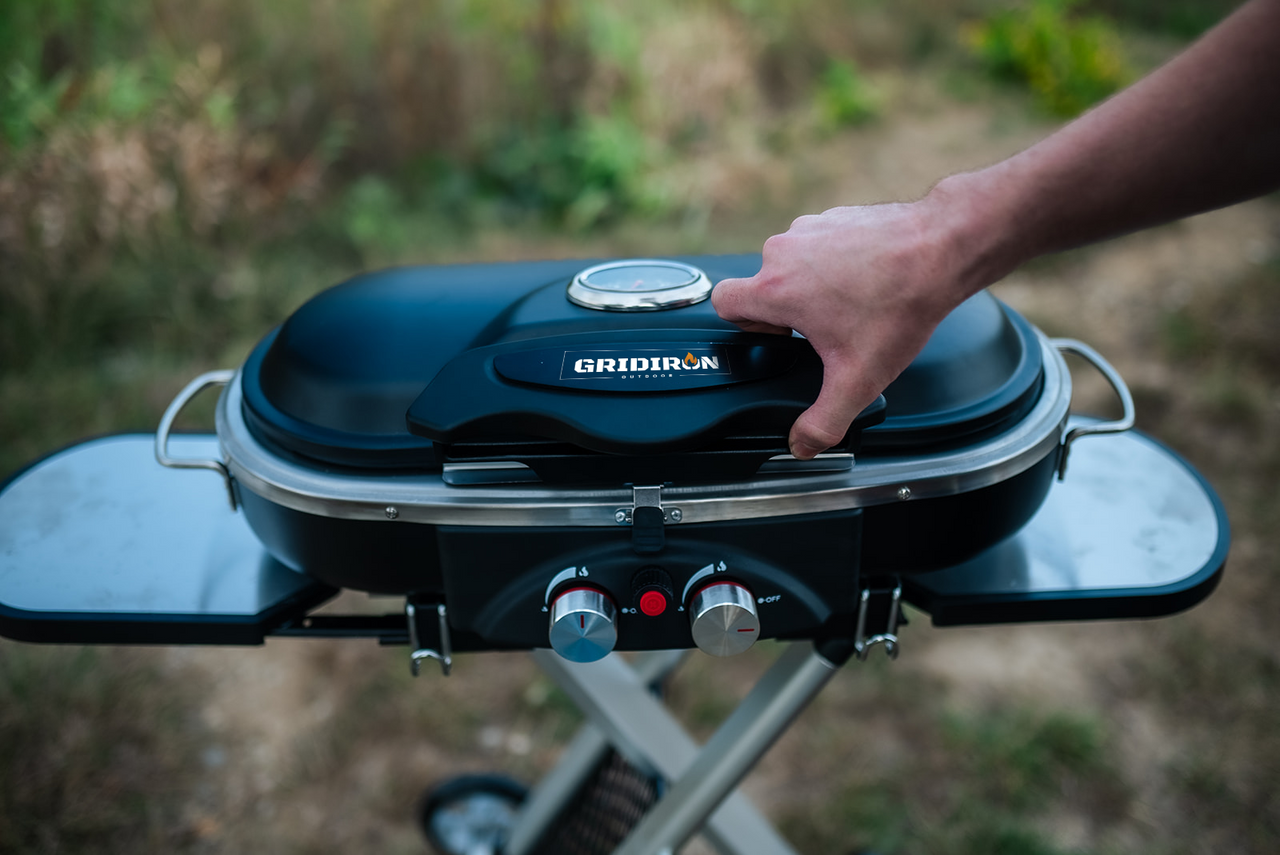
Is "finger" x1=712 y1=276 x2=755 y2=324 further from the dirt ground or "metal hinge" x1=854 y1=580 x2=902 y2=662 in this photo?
the dirt ground

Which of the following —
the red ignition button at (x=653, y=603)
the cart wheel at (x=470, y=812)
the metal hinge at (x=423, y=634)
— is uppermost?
the red ignition button at (x=653, y=603)

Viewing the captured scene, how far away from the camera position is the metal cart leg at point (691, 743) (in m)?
1.32

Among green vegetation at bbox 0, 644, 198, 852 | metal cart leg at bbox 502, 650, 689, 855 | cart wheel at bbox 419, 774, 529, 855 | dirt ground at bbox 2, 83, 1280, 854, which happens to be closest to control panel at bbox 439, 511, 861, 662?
metal cart leg at bbox 502, 650, 689, 855

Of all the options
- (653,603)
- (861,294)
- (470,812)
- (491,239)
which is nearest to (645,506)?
(653,603)

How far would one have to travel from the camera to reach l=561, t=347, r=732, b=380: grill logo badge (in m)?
1.02

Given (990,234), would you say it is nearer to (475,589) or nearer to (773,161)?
(475,589)

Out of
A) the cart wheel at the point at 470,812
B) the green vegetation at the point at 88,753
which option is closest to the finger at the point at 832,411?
the cart wheel at the point at 470,812

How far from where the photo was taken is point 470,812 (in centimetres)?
210

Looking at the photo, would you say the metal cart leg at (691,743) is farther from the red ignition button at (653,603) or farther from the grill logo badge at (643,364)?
the grill logo badge at (643,364)

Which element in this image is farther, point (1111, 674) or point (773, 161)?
point (773, 161)

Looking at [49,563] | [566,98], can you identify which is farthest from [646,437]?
[566,98]

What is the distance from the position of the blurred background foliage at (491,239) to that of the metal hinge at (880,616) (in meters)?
1.22

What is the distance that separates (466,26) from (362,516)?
4399 mm

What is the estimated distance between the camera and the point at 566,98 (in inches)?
193
